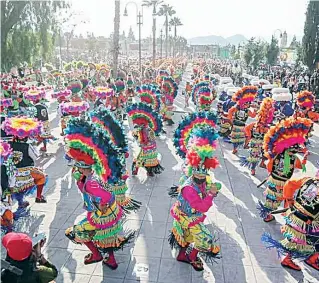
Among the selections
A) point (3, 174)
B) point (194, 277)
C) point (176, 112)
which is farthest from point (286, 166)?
point (176, 112)

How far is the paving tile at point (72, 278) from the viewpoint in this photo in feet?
Result: 15.9

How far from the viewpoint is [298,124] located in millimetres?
5871

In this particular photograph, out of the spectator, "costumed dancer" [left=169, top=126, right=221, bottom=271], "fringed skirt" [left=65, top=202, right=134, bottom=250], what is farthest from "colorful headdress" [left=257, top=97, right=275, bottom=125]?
the spectator

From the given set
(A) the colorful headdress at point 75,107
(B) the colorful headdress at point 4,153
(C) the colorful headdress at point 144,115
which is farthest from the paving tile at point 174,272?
(A) the colorful headdress at point 75,107

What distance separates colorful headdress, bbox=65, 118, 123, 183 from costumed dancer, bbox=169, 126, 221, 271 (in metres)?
0.99

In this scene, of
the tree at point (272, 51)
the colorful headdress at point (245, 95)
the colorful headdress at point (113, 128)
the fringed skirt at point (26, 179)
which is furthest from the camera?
the tree at point (272, 51)

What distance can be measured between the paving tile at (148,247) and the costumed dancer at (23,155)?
7.08ft

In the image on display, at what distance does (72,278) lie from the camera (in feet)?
16.1

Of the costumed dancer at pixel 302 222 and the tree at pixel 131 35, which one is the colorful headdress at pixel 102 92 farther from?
the tree at pixel 131 35

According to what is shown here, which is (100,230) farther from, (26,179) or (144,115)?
(144,115)

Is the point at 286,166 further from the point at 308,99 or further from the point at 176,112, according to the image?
the point at 176,112

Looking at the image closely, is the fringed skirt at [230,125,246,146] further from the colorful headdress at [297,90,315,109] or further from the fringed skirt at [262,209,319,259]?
the fringed skirt at [262,209,319,259]

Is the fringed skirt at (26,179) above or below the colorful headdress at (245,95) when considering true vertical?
below

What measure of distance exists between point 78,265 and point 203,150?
235 centimetres
